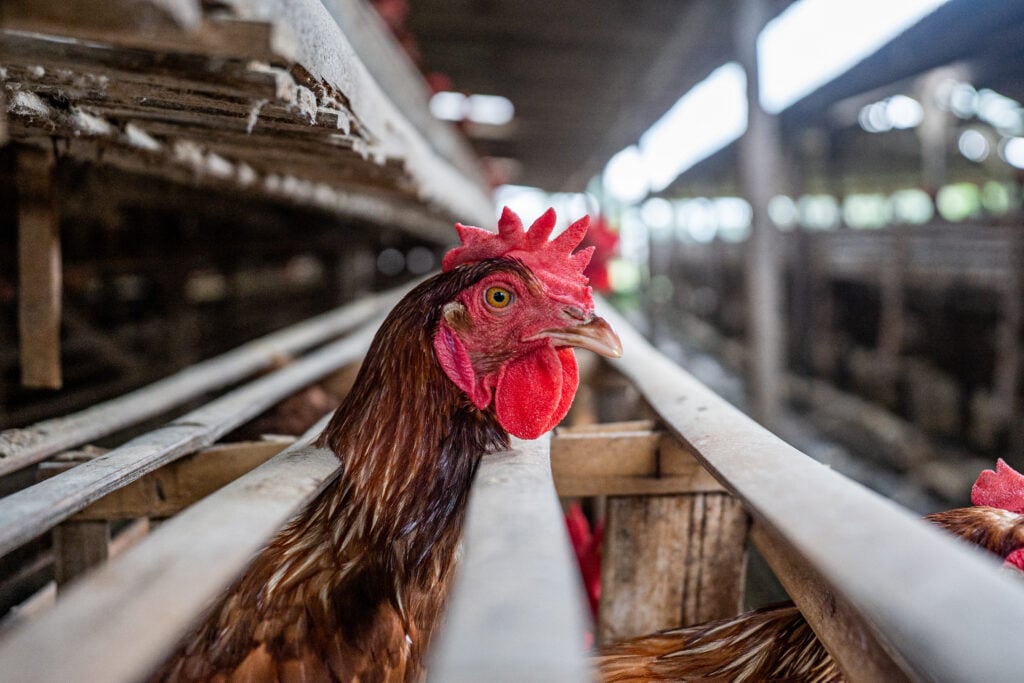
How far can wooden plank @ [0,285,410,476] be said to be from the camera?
1.48 meters

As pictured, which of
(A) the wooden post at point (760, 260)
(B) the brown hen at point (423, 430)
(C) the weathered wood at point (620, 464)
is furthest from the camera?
(A) the wooden post at point (760, 260)

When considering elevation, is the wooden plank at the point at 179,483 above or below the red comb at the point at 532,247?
below

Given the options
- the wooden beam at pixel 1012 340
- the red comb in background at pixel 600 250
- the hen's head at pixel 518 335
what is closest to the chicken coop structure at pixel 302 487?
the hen's head at pixel 518 335

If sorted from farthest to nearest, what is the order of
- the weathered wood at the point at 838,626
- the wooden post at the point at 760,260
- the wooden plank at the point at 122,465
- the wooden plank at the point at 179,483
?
the wooden post at the point at 760,260 → the wooden plank at the point at 179,483 → the wooden plank at the point at 122,465 → the weathered wood at the point at 838,626

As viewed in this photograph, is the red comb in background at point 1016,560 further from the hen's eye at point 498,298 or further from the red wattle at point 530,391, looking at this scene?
the hen's eye at point 498,298

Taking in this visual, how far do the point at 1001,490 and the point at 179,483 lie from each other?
1.74 m

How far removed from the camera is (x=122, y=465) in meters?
1.22

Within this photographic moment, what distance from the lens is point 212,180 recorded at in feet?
7.39

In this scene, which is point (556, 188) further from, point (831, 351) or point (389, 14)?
point (389, 14)

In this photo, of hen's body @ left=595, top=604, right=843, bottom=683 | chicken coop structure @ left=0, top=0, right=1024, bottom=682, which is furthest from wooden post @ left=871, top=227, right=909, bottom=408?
hen's body @ left=595, top=604, right=843, bottom=683

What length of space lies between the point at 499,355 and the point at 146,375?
159 inches

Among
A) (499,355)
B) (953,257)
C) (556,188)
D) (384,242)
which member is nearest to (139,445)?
(499,355)

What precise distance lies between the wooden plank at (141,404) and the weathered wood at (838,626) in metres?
Answer: 1.59

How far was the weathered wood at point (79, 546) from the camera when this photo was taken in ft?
4.58
